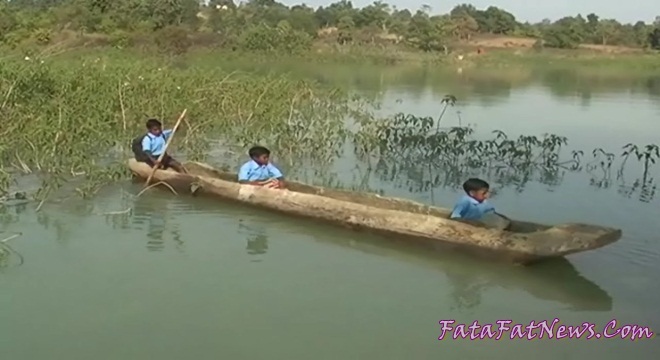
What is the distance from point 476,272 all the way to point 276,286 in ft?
4.98

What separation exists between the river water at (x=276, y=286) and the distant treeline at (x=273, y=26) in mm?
15282

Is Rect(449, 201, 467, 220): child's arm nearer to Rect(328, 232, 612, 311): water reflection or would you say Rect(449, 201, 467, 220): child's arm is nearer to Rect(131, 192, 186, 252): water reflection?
Rect(328, 232, 612, 311): water reflection

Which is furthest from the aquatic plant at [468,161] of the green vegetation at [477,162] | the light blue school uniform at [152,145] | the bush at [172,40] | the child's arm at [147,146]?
the bush at [172,40]

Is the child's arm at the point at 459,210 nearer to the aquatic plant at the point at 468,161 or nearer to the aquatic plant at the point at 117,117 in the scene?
the aquatic plant at the point at 468,161

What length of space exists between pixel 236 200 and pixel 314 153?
323cm

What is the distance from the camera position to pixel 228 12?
43562 mm

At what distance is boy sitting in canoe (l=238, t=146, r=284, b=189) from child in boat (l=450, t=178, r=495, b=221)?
6.44ft

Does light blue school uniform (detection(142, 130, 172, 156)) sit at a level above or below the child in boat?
above

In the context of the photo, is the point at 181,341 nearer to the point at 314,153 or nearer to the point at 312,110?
the point at 314,153

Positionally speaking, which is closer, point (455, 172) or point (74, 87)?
point (455, 172)

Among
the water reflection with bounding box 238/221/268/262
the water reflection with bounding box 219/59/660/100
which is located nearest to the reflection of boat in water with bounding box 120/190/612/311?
the water reflection with bounding box 238/221/268/262

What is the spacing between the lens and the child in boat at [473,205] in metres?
6.17

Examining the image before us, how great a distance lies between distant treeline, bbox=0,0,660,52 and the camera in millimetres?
29484

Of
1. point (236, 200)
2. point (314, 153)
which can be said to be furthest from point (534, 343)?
point (314, 153)
